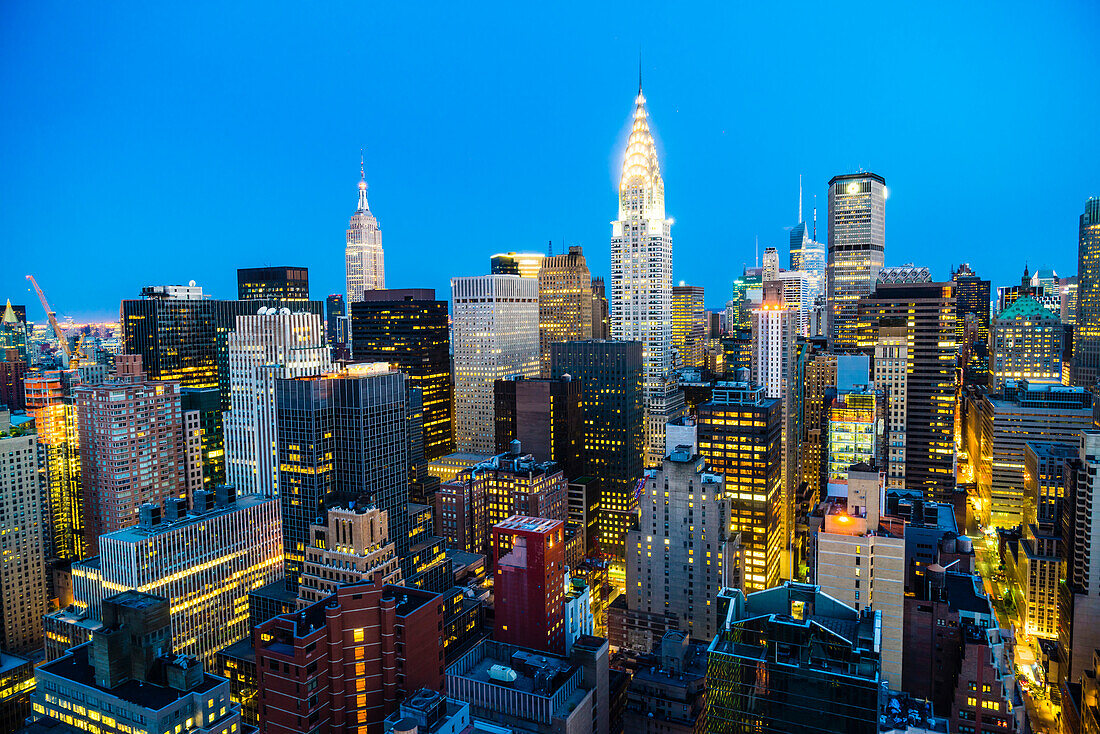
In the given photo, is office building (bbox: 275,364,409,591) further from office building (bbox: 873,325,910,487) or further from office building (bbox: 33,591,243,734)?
office building (bbox: 873,325,910,487)

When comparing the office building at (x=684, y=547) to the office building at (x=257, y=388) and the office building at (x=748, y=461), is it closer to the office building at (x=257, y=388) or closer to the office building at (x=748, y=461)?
the office building at (x=748, y=461)

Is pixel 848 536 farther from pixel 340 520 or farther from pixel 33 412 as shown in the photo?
pixel 33 412

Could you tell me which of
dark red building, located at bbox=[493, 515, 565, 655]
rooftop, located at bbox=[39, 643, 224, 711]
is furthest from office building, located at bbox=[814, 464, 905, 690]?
rooftop, located at bbox=[39, 643, 224, 711]

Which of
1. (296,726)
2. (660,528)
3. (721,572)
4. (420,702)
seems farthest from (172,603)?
(721,572)

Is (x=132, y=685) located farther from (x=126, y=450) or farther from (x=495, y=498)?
(x=126, y=450)

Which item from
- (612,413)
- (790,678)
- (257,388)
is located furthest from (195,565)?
(612,413)
